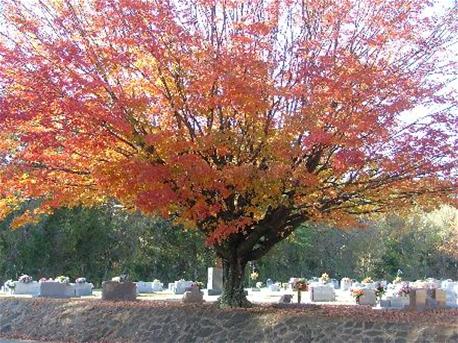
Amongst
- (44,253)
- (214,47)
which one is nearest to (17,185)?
(214,47)

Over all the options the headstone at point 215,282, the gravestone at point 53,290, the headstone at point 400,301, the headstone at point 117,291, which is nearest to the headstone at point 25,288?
the gravestone at point 53,290

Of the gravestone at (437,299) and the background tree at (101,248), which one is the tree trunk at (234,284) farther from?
the background tree at (101,248)

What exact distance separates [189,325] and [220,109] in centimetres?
485

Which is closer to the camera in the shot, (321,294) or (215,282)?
(321,294)

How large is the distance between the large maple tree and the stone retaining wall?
2.01 meters

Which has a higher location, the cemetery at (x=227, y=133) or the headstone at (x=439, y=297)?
the cemetery at (x=227, y=133)

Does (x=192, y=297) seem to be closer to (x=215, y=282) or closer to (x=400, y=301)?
(x=400, y=301)

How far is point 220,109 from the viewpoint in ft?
44.3

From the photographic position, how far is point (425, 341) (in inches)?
414

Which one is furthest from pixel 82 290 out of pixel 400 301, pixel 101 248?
pixel 101 248

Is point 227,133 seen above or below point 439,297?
above

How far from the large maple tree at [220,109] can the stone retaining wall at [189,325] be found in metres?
2.01

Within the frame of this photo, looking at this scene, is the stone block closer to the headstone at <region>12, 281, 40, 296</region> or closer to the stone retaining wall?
the stone retaining wall

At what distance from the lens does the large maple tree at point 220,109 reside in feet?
40.5
